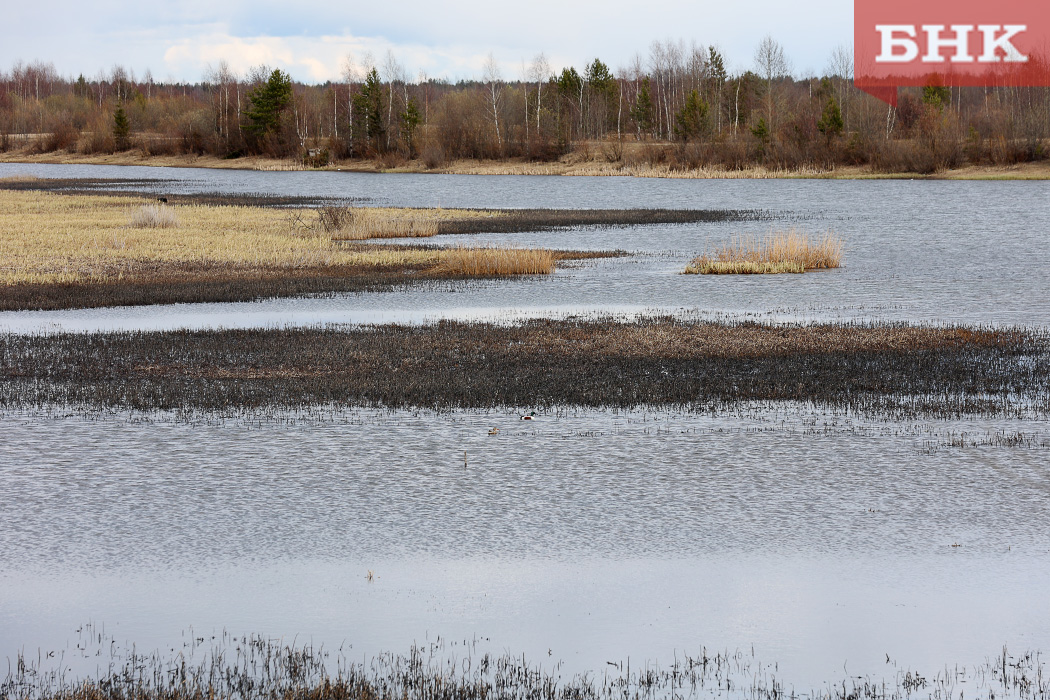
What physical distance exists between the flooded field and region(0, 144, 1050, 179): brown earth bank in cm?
7342

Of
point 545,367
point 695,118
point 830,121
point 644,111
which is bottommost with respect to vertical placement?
point 545,367

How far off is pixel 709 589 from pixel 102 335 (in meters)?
13.8

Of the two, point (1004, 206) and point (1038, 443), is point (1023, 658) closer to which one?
point (1038, 443)

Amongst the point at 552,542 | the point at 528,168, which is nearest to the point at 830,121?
the point at 528,168

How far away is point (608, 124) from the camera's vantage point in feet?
406

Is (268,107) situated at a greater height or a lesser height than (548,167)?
greater

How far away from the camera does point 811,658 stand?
673 cm

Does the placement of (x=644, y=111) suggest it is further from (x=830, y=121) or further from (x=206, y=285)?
(x=206, y=285)

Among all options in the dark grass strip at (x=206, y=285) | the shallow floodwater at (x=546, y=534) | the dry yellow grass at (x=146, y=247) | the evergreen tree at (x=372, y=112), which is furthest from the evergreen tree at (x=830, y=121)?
the shallow floodwater at (x=546, y=534)

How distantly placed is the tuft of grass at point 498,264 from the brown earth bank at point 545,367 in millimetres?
8910

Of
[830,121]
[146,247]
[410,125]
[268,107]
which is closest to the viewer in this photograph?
[146,247]

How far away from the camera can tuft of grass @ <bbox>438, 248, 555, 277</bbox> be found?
2877cm

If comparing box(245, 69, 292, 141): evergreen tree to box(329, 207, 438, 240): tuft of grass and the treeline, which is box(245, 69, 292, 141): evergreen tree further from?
box(329, 207, 438, 240): tuft of grass

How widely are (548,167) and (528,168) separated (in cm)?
182
